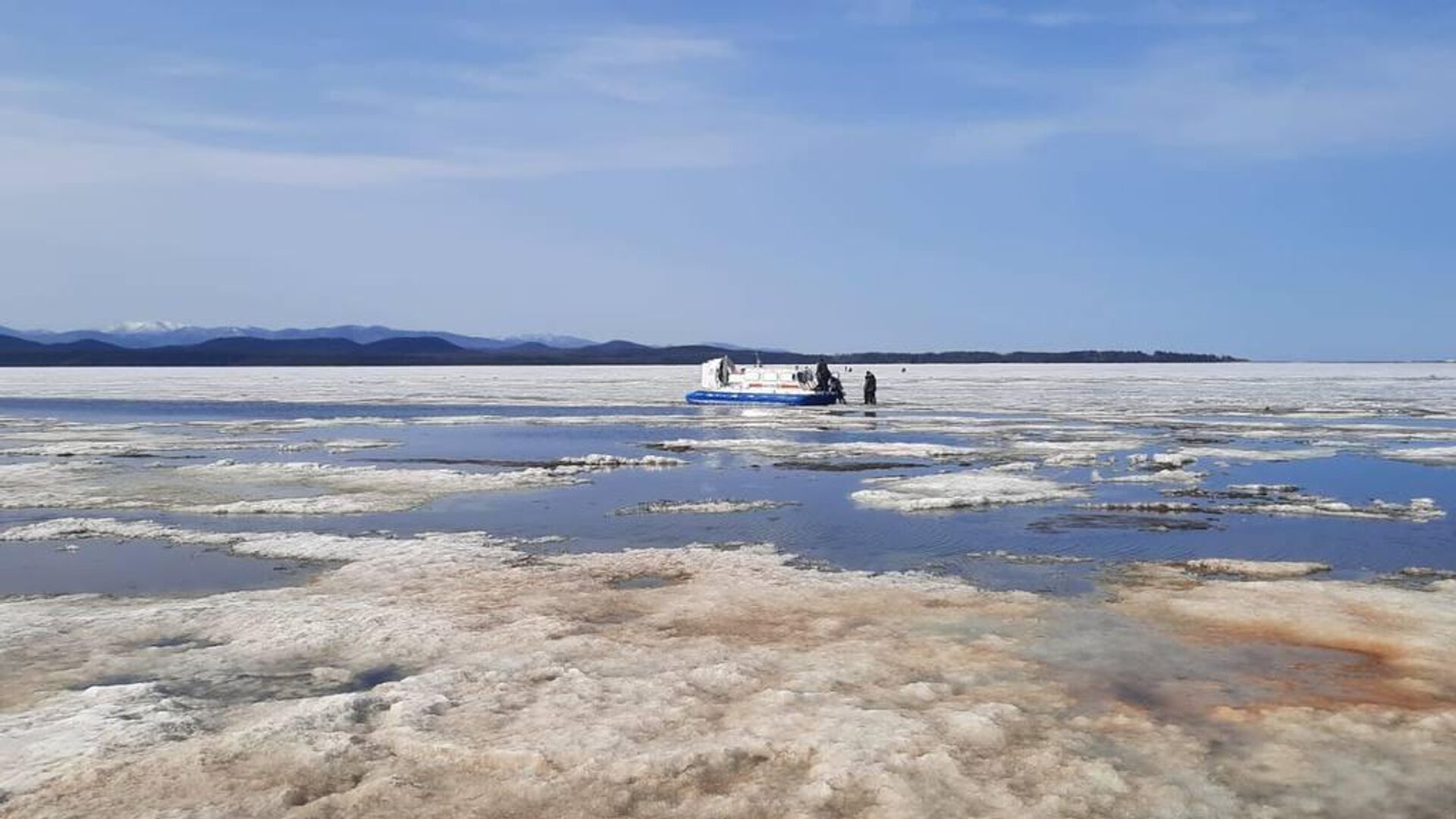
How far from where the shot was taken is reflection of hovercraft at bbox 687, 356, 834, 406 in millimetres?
37406

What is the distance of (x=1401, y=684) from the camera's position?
6.30 meters

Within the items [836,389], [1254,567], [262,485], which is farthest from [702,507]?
[836,389]

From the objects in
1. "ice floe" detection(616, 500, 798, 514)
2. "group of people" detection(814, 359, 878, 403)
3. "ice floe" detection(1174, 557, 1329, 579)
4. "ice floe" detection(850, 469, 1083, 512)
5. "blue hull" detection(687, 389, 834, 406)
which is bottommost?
"ice floe" detection(616, 500, 798, 514)

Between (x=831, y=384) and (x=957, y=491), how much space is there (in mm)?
23963

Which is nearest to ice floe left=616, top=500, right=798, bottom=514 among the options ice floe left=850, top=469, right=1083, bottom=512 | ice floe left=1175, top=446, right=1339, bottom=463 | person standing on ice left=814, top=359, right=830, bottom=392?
ice floe left=850, top=469, right=1083, bottom=512

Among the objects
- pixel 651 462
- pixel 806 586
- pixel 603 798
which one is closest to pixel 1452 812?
pixel 603 798

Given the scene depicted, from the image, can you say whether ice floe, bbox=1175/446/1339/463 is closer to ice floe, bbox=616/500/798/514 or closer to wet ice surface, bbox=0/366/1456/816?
wet ice surface, bbox=0/366/1456/816

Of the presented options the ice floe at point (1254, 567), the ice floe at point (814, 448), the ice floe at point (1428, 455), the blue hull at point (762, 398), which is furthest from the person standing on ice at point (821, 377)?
the ice floe at point (1254, 567)

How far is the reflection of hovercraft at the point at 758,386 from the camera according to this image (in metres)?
37.4

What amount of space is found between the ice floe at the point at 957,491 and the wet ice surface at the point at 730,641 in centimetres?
9

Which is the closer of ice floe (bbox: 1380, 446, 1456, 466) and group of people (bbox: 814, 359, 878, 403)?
ice floe (bbox: 1380, 446, 1456, 466)

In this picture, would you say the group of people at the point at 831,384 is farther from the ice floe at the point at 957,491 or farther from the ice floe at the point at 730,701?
the ice floe at the point at 730,701

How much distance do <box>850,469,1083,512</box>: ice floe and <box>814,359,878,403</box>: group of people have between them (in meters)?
20.9

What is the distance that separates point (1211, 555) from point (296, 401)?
37775 millimetres
